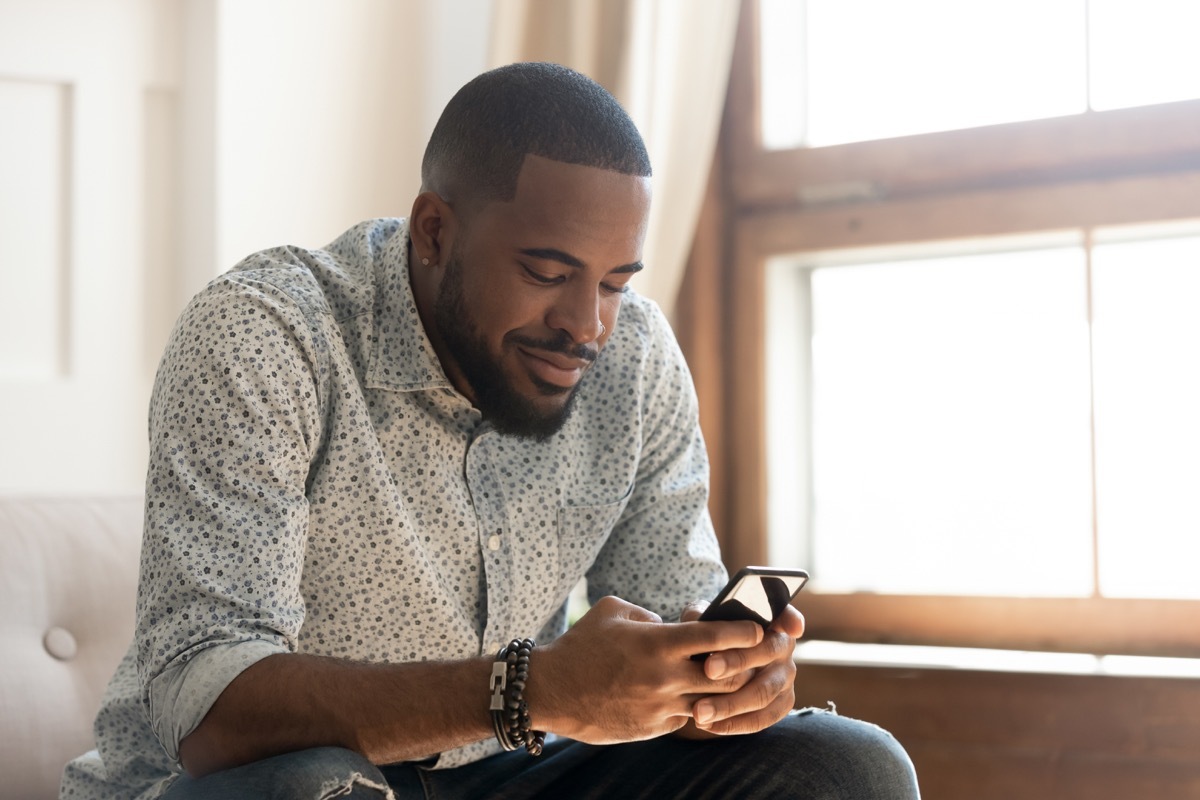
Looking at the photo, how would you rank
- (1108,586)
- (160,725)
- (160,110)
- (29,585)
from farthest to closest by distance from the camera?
(160,110) < (1108,586) < (29,585) < (160,725)

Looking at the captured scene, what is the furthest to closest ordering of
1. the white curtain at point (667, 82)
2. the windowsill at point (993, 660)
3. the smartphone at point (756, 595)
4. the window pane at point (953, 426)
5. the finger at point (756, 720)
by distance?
the white curtain at point (667, 82) → the window pane at point (953, 426) → the windowsill at point (993, 660) → the finger at point (756, 720) → the smartphone at point (756, 595)

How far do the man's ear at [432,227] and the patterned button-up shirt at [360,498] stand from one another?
0.05 m

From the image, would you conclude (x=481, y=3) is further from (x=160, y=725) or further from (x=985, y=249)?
(x=160, y=725)

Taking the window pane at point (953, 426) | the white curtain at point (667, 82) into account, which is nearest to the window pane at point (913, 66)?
the white curtain at point (667, 82)

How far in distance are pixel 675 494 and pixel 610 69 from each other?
98cm

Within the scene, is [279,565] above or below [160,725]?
above

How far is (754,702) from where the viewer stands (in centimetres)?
121

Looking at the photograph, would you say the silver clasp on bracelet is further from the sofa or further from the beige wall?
the beige wall

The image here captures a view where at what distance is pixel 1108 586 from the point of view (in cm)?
204

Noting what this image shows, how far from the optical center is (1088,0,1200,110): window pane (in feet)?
6.63

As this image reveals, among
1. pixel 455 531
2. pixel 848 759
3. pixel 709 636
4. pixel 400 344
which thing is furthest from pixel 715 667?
pixel 400 344

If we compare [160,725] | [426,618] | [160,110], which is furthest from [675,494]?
[160,110]

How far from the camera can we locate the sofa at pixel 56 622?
4.91 feet

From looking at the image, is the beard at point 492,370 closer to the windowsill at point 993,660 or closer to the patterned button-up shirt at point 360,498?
the patterned button-up shirt at point 360,498
